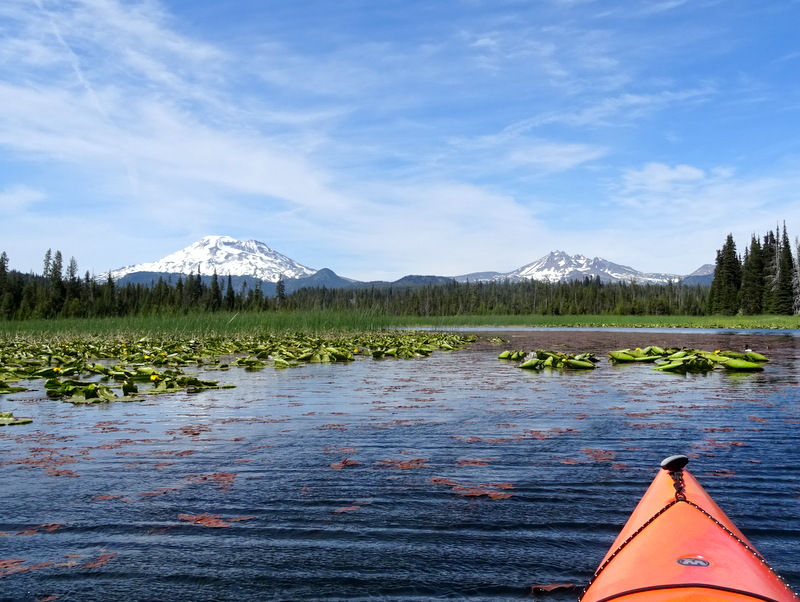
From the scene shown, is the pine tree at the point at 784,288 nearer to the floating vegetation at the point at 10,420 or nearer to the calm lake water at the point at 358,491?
the calm lake water at the point at 358,491

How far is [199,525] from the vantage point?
16.4 ft

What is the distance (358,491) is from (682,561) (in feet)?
11.7

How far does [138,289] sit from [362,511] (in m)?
102

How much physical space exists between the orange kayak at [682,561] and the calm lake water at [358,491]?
2.78ft

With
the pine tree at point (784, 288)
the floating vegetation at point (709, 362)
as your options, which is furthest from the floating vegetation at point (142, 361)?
the pine tree at point (784, 288)

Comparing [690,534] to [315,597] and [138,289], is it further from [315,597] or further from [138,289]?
[138,289]

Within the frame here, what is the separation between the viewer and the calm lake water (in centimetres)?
404

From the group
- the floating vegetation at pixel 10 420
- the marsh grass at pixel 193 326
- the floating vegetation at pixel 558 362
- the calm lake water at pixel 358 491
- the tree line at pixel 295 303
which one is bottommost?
the calm lake water at pixel 358 491

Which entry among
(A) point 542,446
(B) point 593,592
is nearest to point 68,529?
(B) point 593,592

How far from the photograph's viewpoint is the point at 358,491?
5918 millimetres

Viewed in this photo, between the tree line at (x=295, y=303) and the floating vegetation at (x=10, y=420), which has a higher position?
the tree line at (x=295, y=303)

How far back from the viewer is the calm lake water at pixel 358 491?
13.3 feet

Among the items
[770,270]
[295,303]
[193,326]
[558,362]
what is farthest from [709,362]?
[770,270]

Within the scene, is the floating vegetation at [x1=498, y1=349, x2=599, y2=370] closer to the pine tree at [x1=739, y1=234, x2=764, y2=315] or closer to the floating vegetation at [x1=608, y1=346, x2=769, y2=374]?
the floating vegetation at [x1=608, y1=346, x2=769, y2=374]
